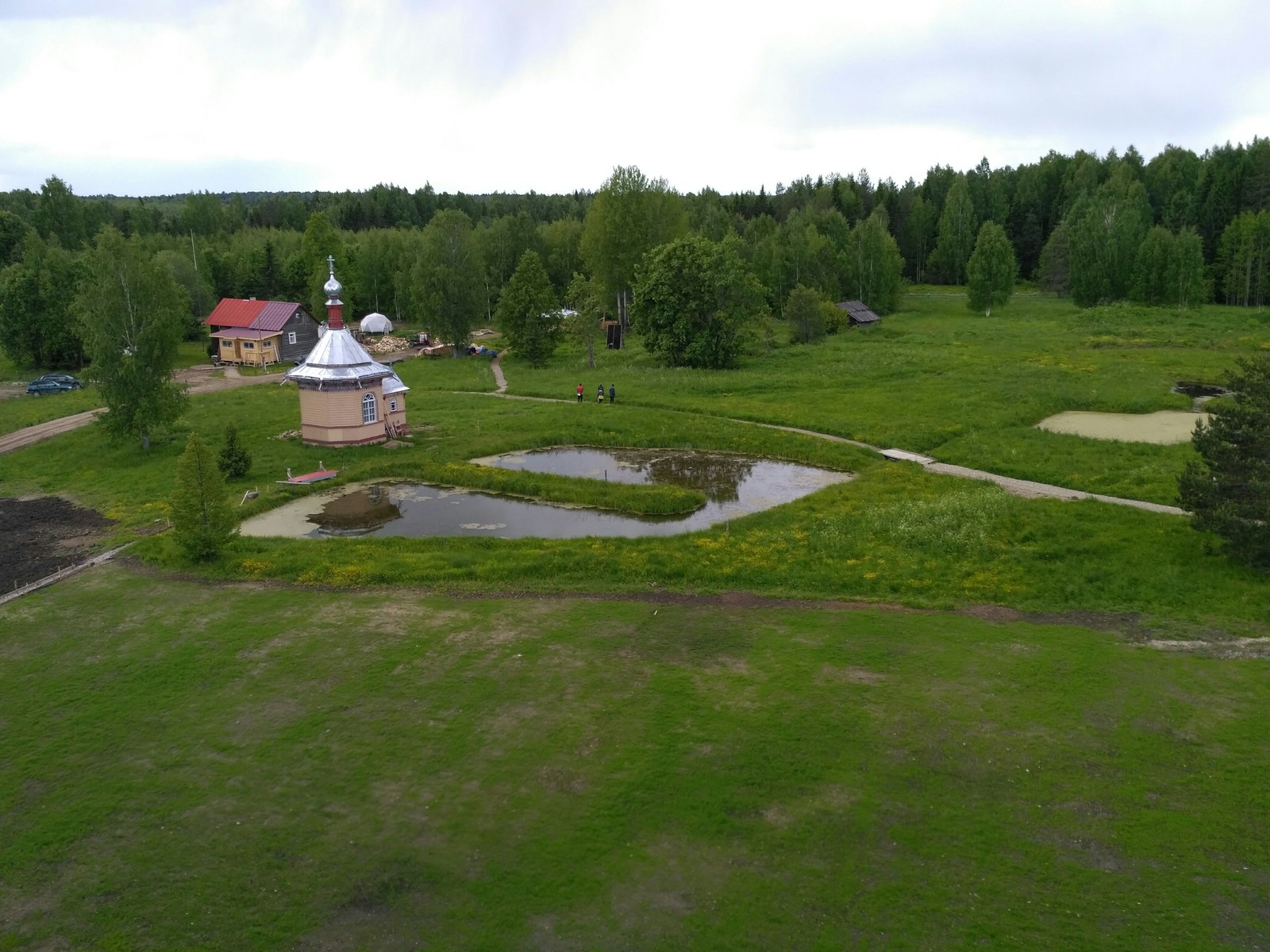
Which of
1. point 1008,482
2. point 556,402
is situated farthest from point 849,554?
point 556,402

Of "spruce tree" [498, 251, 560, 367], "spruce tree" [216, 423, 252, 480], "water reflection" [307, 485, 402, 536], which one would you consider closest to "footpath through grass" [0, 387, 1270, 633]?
"spruce tree" [216, 423, 252, 480]

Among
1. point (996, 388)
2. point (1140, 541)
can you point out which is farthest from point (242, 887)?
point (996, 388)

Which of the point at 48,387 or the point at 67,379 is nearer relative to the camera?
the point at 48,387

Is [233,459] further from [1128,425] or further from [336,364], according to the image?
[1128,425]

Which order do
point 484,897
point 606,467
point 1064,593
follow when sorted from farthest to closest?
point 606,467 < point 1064,593 < point 484,897

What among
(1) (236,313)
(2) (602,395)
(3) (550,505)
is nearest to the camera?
(3) (550,505)

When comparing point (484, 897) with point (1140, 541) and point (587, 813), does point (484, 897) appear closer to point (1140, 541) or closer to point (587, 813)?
point (587, 813)

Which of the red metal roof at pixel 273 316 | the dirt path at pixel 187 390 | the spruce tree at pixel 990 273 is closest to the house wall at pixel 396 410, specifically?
the dirt path at pixel 187 390
